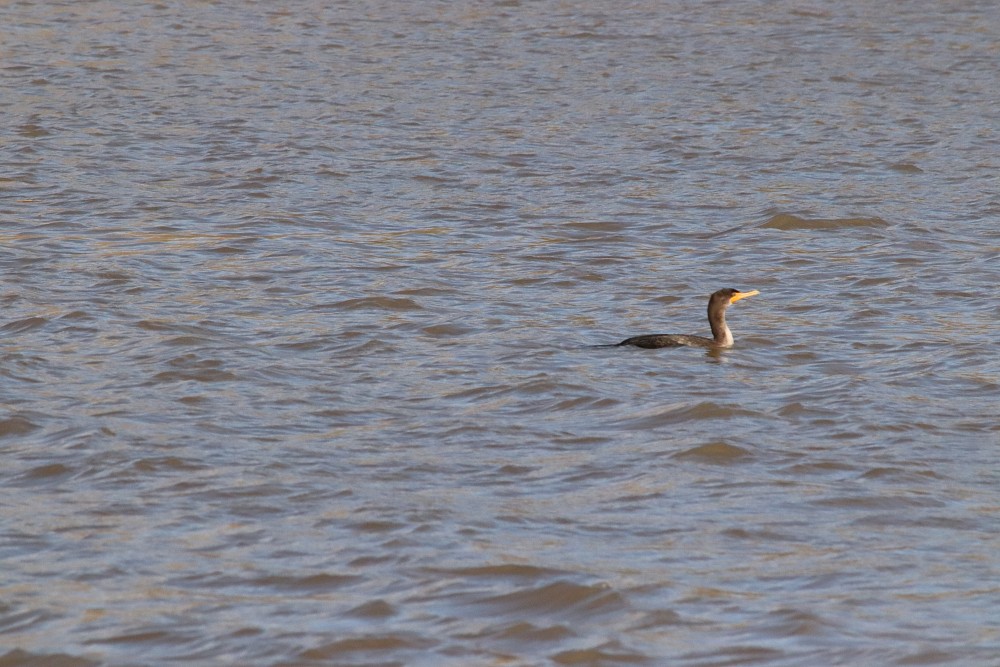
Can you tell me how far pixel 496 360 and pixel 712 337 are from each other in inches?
57.5

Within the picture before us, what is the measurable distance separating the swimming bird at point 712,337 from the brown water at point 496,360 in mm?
98

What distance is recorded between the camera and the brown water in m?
6.59

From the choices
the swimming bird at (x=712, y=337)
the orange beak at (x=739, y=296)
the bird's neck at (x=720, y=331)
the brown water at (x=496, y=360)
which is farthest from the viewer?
the orange beak at (x=739, y=296)

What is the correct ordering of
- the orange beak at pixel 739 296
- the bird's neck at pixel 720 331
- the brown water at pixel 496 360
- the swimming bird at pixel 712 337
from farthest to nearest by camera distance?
1. the orange beak at pixel 739 296
2. the bird's neck at pixel 720 331
3. the swimming bird at pixel 712 337
4. the brown water at pixel 496 360

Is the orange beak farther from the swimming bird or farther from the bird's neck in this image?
the bird's neck

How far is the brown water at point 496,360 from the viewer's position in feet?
21.6

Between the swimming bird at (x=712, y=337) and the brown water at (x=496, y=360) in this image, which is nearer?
the brown water at (x=496, y=360)

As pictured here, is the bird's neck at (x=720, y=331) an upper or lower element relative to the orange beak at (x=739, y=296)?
lower

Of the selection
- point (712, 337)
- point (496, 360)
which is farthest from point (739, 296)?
point (496, 360)

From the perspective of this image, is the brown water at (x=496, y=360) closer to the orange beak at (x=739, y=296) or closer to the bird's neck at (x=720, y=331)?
the bird's neck at (x=720, y=331)

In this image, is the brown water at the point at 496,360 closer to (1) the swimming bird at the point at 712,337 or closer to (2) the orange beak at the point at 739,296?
(1) the swimming bird at the point at 712,337

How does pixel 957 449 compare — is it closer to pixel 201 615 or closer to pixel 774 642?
pixel 774 642

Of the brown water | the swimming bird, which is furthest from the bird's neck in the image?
the brown water

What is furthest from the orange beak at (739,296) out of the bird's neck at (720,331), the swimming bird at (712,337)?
the bird's neck at (720,331)
